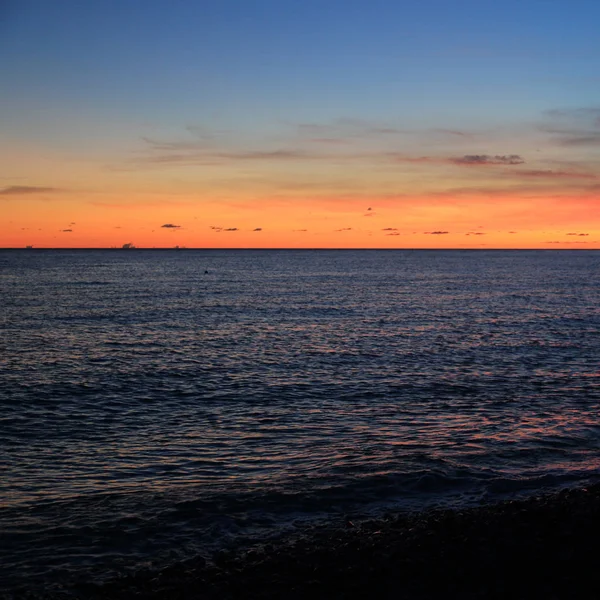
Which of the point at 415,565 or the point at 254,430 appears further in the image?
the point at 254,430

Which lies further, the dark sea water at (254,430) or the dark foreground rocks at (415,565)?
the dark sea water at (254,430)

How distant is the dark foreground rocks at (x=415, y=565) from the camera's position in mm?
11219

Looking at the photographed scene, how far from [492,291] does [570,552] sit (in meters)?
92.8

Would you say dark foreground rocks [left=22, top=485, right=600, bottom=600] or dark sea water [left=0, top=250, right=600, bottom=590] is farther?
dark sea water [left=0, top=250, right=600, bottom=590]

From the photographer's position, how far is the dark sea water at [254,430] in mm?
15344

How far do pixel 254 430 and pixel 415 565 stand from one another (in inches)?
479

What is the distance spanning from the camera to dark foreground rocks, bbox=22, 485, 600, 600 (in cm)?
1122

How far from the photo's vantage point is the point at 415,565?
12.0 metres

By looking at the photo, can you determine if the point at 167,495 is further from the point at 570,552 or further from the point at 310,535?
the point at 570,552

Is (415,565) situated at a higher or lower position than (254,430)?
higher

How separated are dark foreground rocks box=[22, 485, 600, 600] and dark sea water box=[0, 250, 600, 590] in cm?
143

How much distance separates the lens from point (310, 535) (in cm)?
1440

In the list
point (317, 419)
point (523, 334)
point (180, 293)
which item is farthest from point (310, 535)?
point (180, 293)

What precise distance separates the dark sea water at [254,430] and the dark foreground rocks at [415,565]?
143cm
